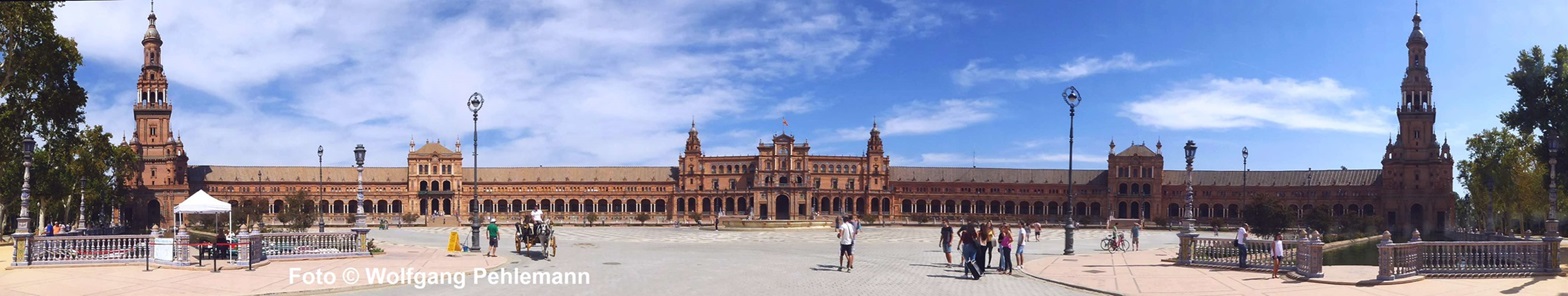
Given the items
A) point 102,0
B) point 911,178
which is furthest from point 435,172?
point 102,0

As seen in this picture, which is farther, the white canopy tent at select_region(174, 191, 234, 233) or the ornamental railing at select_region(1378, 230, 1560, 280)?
the white canopy tent at select_region(174, 191, 234, 233)

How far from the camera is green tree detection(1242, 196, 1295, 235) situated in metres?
54.8

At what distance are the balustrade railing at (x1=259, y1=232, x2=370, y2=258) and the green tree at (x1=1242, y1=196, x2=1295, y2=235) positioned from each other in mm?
45671

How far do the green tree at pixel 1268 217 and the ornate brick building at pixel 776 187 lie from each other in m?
44.8

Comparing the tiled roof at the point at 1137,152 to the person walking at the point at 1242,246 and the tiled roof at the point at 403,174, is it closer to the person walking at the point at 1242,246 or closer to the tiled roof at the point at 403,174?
the tiled roof at the point at 403,174

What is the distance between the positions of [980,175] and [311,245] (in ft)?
331

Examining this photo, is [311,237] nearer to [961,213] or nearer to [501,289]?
[501,289]

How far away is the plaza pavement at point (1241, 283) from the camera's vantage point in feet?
61.7

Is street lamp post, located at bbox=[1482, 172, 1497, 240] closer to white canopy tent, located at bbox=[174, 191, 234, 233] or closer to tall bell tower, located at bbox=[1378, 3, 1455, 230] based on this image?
tall bell tower, located at bbox=[1378, 3, 1455, 230]

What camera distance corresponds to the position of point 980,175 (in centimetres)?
12069

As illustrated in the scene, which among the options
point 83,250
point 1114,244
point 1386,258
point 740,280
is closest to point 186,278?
point 83,250

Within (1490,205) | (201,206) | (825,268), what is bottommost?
(825,268)

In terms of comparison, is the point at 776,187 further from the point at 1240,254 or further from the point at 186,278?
the point at 186,278

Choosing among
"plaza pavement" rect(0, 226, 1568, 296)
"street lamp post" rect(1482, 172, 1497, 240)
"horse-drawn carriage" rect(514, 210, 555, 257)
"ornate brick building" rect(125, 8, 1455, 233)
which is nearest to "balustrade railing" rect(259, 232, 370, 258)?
"plaza pavement" rect(0, 226, 1568, 296)
